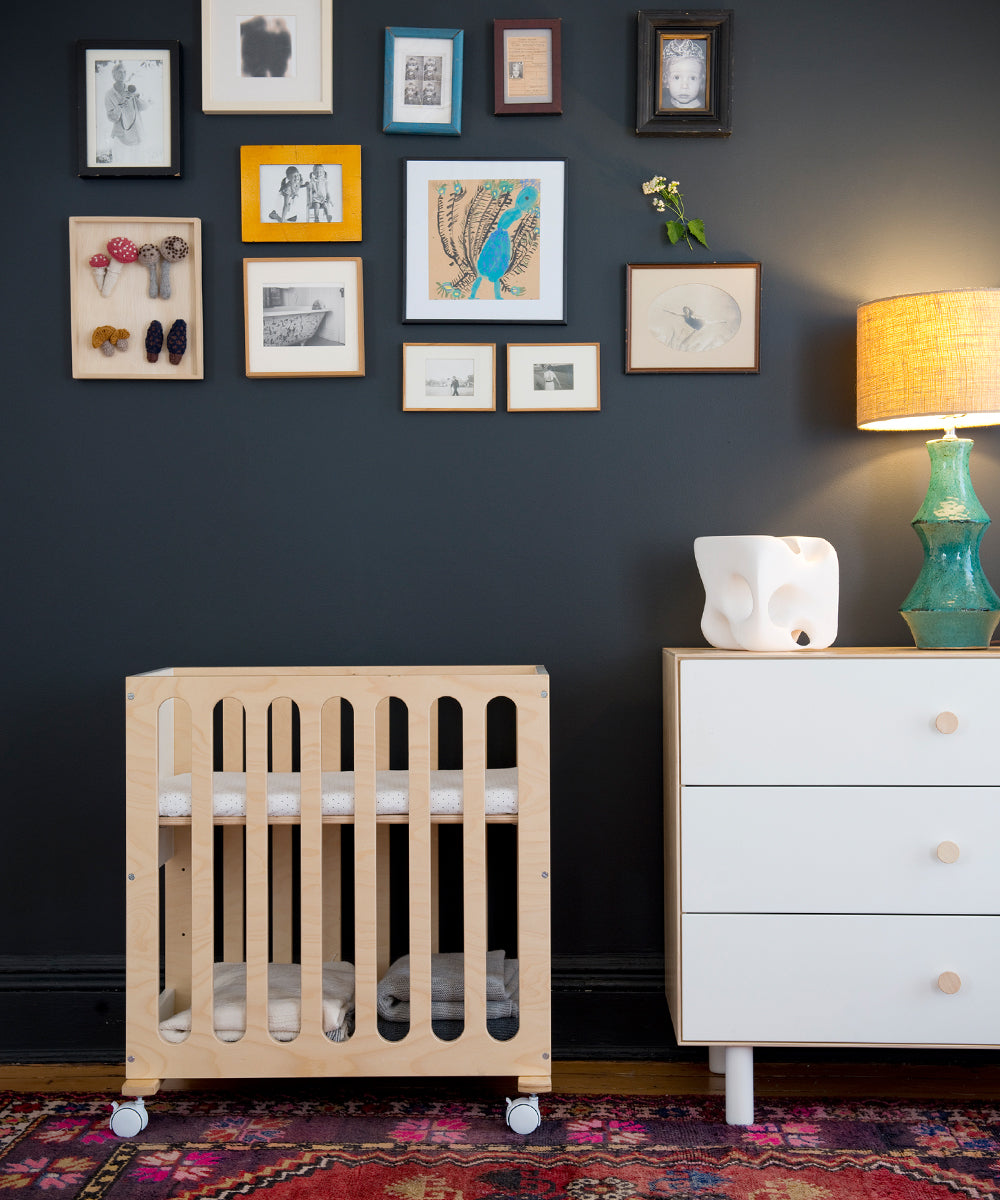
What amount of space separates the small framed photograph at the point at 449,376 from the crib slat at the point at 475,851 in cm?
71

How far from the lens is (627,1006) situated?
1991 millimetres

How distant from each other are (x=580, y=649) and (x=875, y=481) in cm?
72

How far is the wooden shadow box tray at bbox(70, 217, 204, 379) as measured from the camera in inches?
78.9

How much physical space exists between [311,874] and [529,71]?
1664 mm

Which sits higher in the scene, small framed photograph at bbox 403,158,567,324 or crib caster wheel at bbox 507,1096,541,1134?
small framed photograph at bbox 403,158,567,324

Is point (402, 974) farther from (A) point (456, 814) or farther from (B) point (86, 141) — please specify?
(B) point (86, 141)

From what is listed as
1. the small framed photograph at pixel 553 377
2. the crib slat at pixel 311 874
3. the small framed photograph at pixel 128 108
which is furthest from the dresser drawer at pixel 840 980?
the small framed photograph at pixel 128 108

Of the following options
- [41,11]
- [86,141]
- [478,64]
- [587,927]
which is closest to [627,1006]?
[587,927]

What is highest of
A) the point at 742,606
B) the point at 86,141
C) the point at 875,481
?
the point at 86,141

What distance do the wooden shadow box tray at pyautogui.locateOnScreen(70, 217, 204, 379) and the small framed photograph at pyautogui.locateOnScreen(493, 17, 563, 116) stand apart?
704 millimetres

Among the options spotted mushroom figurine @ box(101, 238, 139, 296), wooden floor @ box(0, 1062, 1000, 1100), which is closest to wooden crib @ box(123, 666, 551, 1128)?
wooden floor @ box(0, 1062, 1000, 1100)

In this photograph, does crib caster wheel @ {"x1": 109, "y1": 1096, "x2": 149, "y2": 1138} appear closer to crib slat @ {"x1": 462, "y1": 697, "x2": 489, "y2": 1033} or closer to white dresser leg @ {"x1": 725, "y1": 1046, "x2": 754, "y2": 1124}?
crib slat @ {"x1": 462, "y1": 697, "x2": 489, "y2": 1033}

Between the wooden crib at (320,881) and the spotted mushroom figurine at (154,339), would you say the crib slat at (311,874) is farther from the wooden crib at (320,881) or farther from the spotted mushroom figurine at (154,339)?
the spotted mushroom figurine at (154,339)

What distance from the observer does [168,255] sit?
6.56 ft
